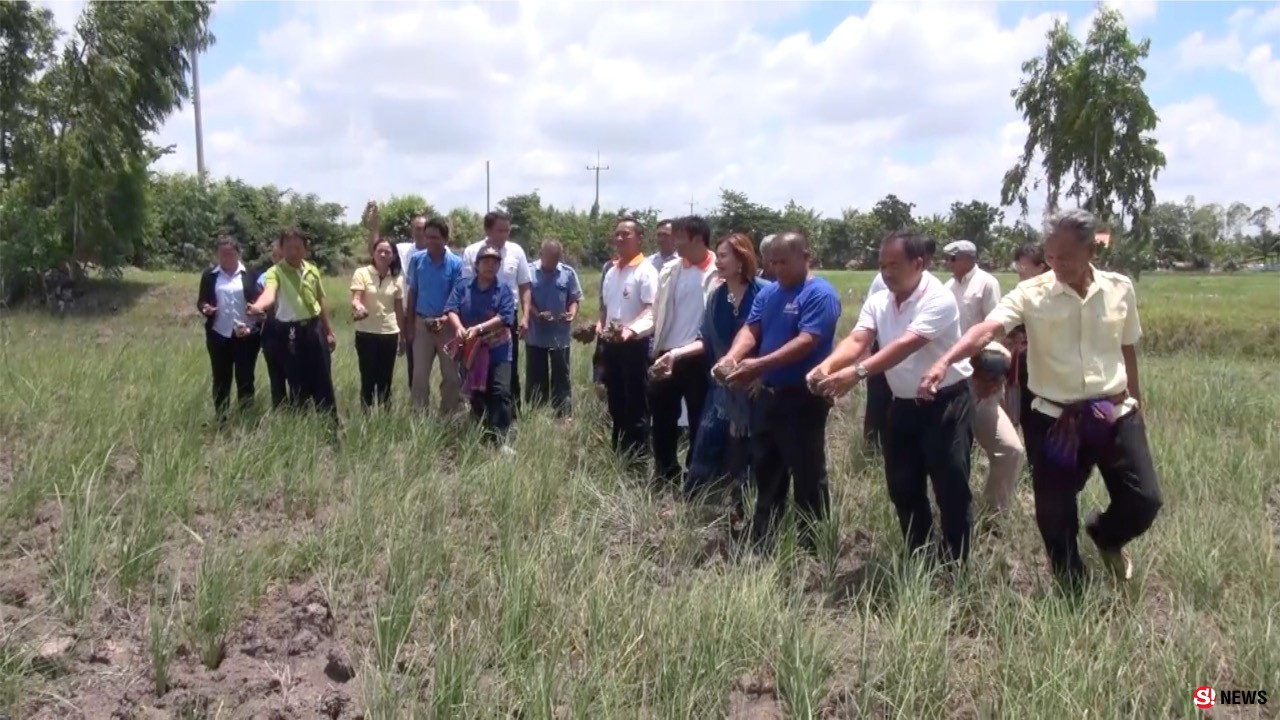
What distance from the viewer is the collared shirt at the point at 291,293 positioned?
7461 mm

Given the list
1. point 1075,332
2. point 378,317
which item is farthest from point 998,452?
point 378,317

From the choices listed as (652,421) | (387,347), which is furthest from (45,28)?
(652,421)

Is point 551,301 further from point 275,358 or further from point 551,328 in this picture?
point 275,358

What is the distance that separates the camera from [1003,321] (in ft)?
14.3

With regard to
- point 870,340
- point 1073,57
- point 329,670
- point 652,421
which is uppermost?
point 1073,57

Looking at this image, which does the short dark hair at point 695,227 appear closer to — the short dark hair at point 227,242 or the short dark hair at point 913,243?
the short dark hair at point 913,243

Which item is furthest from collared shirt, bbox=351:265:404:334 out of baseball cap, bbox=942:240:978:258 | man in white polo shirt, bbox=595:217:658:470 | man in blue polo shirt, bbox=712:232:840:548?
baseball cap, bbox=942:240:978:258

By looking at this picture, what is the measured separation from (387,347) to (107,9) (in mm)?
19127

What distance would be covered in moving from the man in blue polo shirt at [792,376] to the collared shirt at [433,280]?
329 centimetres

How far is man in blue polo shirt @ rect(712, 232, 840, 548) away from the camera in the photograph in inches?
202

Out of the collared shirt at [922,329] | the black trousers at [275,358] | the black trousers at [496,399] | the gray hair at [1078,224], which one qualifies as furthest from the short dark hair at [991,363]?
the black trousers at [275,358]

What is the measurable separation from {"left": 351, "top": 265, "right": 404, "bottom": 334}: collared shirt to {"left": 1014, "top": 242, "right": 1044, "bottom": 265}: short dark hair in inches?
183

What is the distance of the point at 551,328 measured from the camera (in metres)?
8.15

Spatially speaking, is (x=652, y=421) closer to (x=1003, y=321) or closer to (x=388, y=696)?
(x=1003, y=321)
